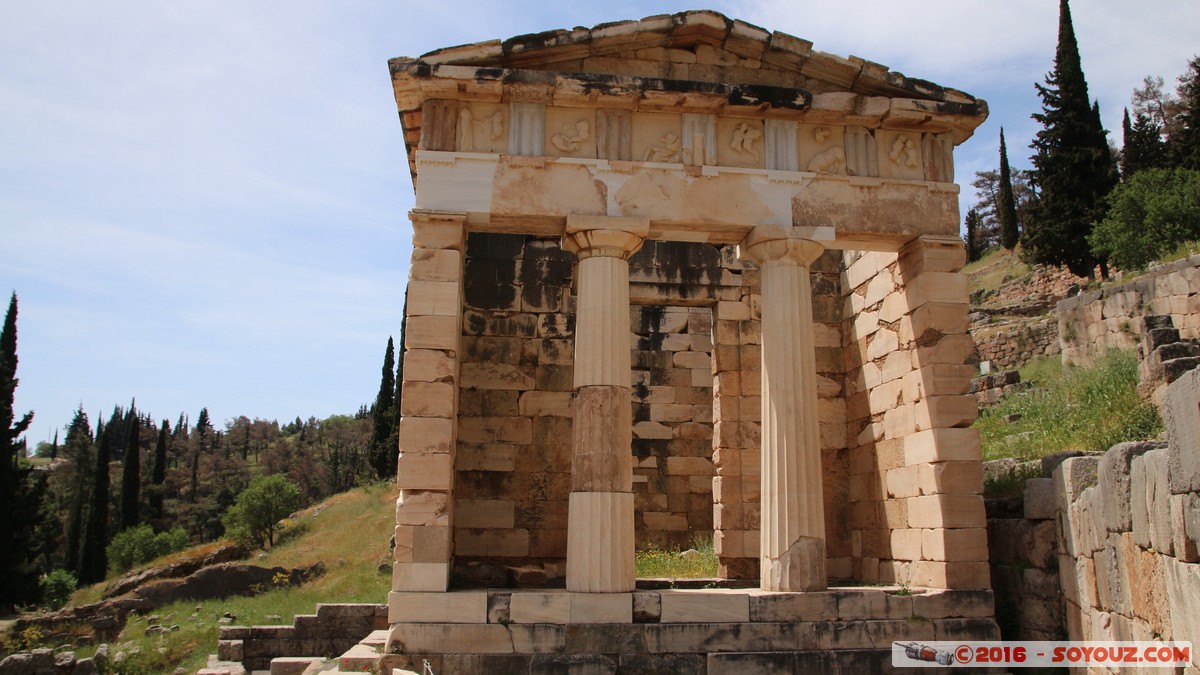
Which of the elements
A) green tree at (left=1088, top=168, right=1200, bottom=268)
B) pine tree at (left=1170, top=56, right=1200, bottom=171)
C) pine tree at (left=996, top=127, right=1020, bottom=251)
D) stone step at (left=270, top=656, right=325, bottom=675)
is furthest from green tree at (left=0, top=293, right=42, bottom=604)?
pine tree at (left=996, top=127, right=1020, bottom=251)

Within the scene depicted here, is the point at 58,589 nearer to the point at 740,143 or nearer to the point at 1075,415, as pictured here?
the point at 740,143

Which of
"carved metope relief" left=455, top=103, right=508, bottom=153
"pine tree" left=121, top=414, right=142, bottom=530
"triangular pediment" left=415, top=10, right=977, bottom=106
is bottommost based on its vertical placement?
"pine tree" left=121, top=414, right=142, bottom=530

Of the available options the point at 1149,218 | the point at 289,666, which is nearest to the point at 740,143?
the point at 289,666

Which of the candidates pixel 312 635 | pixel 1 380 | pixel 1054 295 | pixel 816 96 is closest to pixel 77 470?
pixel 1 380

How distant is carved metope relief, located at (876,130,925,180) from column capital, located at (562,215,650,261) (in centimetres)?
364

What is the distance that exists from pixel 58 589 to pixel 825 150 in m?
35.9

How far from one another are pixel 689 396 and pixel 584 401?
480 cm

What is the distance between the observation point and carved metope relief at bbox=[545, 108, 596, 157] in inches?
480

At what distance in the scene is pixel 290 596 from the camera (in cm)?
2373

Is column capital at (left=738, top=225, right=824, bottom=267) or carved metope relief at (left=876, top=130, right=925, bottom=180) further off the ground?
carved metope relief at (left=876, top=130, right=925, bottom=180)

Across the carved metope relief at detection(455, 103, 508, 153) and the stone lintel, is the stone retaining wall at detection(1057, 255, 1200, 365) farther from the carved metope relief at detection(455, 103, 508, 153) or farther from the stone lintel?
the carved metope relief at detection(455, 103, 508, 153)

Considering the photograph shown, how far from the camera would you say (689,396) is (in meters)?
15.8

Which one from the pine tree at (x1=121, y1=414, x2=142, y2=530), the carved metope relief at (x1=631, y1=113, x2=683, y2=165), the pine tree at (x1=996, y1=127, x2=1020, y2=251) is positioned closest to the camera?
the carved metope relief at (x1=631, y1=113, x2=683, y2=165)

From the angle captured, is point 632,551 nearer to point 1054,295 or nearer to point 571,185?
point 571,185
